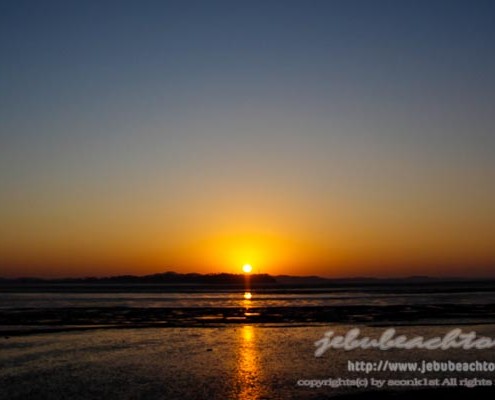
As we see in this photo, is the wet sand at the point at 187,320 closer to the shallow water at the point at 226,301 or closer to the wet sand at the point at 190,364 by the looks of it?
the wet sand at the point at 190,364

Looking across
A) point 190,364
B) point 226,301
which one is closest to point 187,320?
point 190,364

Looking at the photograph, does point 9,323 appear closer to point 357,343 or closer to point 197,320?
point 197,320

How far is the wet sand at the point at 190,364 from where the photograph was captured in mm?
18016

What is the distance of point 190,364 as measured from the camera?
23156 millimetres

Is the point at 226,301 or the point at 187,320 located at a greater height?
the point at 187,320

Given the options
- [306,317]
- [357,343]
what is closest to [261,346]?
[357,343]

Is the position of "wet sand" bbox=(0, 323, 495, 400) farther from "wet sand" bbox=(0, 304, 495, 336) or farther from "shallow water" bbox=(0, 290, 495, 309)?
"shallow water" bbox=(0, 290, 495, 309)

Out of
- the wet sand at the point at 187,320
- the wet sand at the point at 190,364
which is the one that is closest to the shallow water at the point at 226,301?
the wet sand at the point at 187,320

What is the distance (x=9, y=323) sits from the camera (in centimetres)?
4044

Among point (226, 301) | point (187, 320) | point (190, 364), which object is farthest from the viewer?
point (226, 301)

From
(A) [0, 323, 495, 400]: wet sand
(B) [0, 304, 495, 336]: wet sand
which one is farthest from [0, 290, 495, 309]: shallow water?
(A) [0, 323, 495, 400]: wet sand

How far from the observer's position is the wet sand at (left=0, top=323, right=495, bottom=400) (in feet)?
59.1

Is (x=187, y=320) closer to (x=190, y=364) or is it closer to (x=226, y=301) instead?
(x=190, y=364)

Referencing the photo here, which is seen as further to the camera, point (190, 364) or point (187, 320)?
point (187, 320)
